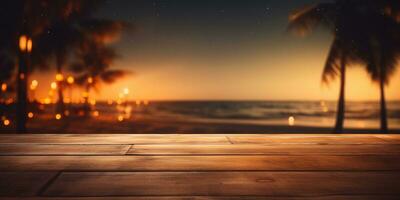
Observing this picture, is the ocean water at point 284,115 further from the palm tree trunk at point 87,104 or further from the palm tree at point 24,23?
the palm tree at point 24,23

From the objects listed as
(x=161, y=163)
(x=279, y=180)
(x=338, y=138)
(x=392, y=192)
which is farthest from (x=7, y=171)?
(x=338, y=138)

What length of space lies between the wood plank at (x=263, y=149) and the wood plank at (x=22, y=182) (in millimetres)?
874

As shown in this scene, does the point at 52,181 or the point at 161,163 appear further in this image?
the point at 161,163

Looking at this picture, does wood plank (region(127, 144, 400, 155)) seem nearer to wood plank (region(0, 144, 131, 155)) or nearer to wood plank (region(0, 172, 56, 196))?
wood plank (region(0, 144, 131, 155))

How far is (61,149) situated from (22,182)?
1.03m

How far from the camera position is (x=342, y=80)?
14.6 meters

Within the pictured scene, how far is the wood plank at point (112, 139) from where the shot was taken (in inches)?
149

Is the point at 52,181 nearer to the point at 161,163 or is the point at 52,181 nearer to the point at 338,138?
the point at 161,163

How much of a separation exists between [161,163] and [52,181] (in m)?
0.79

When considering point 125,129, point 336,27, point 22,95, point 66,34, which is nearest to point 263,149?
point 22,95

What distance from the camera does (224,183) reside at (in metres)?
2.35

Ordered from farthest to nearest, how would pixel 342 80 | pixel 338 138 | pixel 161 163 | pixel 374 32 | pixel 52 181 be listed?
pixel 342 80, pixel 374 32, pixel 338 138, pixel 161 163, pixel 52 181

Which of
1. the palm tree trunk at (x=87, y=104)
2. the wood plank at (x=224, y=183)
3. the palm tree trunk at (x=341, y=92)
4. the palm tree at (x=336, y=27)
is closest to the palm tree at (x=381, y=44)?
the palm tree at (x=336, y=27)

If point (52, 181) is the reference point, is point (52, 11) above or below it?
above
